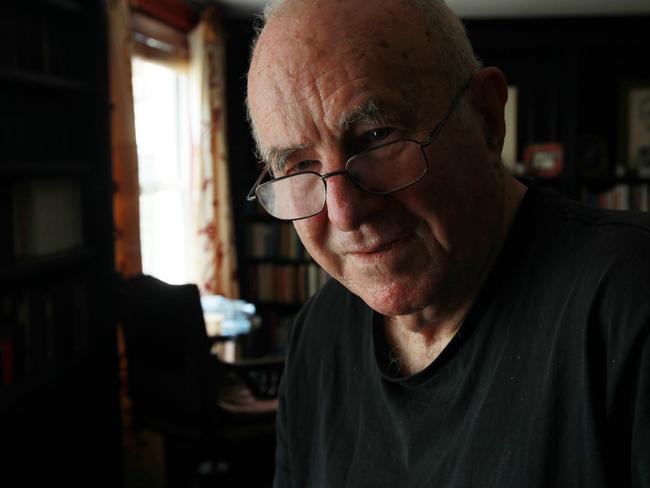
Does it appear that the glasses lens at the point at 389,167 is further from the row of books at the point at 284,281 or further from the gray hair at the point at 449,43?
the row of books at the point at 284,281

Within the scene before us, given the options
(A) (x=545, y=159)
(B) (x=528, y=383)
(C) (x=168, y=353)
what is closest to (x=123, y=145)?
(C) (x=168, y=353)

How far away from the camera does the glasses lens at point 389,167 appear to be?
2.32ft

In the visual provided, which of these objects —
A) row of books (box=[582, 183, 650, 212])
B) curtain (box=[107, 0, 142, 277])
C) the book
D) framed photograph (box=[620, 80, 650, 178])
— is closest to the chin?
the book

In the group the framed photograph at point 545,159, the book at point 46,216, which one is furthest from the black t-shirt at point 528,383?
the framed photograph at point 545,159

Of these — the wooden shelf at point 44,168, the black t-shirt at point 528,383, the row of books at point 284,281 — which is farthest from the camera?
the row of books at point 284,281

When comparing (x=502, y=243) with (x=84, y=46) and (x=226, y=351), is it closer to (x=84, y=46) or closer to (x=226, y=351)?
(x=84, y=46)

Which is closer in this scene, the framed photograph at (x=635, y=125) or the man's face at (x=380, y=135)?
the man's face at (x=380, y=135)

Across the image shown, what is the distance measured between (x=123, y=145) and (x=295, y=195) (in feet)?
7.75

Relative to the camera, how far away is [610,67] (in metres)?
4.85

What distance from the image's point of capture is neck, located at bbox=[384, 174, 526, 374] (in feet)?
2.57

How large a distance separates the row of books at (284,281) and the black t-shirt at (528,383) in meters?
3.73

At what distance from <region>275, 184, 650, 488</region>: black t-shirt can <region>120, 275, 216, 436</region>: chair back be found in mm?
1719

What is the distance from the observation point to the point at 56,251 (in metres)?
2.60

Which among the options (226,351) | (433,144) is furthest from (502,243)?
(226,351)
